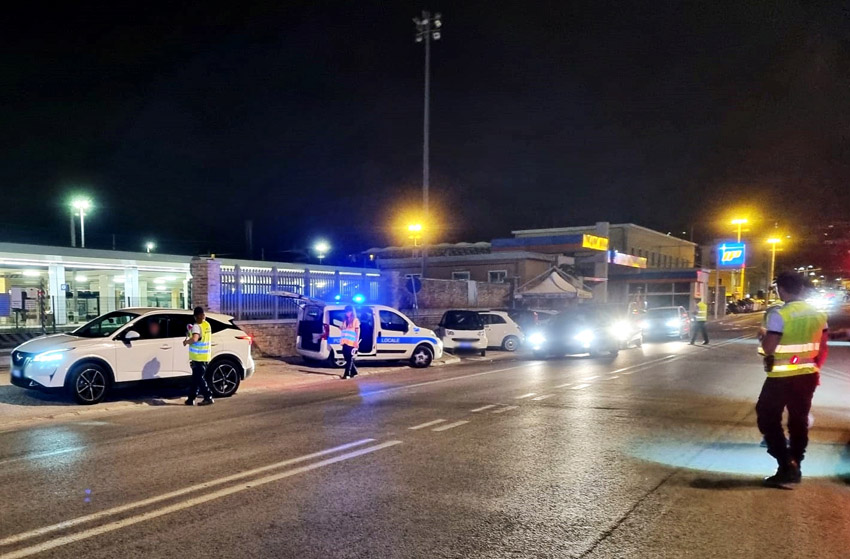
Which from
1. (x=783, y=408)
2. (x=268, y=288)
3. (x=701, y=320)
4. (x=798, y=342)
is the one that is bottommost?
(x=701, y=320)

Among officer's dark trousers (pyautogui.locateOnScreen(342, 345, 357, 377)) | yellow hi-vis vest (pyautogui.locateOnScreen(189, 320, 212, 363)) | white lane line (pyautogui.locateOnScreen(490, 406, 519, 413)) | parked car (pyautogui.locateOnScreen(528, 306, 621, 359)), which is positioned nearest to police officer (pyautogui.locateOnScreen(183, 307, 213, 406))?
yellow hi-vis vest (pyautogui.locateOnScreen(189, 320, 212, 363))

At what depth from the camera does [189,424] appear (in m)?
8.70

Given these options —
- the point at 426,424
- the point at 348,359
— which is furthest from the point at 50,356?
the point at 426,424

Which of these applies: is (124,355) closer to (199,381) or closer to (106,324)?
(106,324)

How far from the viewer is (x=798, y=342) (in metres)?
5.42

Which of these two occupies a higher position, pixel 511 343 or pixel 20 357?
pixel 20 357

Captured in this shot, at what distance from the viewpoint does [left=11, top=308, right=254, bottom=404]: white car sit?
32.5 ft

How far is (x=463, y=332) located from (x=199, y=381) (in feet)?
35.8

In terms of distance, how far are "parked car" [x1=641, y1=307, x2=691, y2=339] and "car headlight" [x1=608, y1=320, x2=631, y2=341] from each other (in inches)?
192

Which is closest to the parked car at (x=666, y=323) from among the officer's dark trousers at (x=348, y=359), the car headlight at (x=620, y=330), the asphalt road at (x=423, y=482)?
the car headlight at (x=620, y=330)

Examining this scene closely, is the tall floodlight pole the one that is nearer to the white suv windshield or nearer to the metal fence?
the metal fence

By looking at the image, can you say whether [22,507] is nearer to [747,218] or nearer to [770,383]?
[770,383]

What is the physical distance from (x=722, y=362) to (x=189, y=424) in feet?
46.5

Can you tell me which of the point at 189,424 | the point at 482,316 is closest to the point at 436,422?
the point at 189,424
